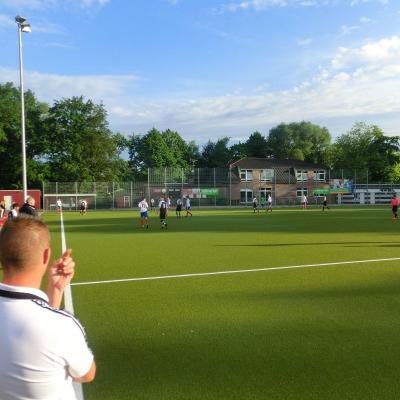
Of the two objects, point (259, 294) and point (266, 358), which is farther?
point (259, 294)

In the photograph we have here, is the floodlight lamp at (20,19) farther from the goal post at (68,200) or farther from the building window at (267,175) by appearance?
the building window at (267,175)

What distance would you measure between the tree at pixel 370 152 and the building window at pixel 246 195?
26772 mm

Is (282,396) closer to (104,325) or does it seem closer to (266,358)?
(266,358)

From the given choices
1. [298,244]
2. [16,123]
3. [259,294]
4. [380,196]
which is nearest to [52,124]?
[16,123]

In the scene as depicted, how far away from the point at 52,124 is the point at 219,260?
6260cm

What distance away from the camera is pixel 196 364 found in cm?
456

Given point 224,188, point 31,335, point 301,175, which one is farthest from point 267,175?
point 31,335

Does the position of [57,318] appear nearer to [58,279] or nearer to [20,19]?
[58,279]

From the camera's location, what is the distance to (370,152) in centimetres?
9075

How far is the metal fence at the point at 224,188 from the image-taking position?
6159cm

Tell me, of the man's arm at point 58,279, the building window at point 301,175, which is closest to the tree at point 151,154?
the building window at point 301,175

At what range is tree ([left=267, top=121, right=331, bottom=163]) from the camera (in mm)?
113688

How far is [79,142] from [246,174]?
28.7m

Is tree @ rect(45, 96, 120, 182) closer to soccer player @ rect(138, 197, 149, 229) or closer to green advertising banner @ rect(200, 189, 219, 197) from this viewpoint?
green advertising banner @ rect(200, 189, 219, 197)
